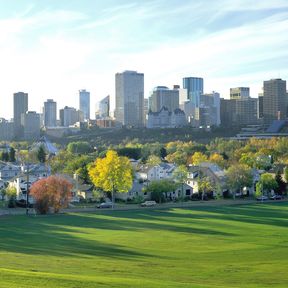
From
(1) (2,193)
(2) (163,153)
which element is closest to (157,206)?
(1) (2,193)

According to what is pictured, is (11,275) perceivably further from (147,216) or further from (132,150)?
(132,150)

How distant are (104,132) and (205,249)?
15008 centimetres

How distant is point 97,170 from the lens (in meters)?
59.4

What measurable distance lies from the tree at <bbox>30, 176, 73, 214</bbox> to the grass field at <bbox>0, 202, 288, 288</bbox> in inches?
86.5

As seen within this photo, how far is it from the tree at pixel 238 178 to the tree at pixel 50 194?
20714 mm

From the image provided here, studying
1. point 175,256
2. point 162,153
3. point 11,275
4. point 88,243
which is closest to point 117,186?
point 88,243

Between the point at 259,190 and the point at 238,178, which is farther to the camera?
the point at 238,178

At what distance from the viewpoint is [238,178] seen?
64.2 metres

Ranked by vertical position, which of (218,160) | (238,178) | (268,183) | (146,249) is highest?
(218,160)

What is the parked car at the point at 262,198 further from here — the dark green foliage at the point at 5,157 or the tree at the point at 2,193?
the dark green foliage at the point at 5,157

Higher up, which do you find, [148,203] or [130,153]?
[130,153]

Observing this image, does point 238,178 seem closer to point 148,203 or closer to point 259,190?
point 259,190

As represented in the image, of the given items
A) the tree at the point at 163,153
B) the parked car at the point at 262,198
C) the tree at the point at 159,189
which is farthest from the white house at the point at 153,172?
the tree at the point at 163,153

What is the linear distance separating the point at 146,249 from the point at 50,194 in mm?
19473
